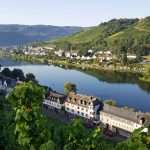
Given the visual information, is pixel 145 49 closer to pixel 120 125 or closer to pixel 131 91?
pixel 131 91

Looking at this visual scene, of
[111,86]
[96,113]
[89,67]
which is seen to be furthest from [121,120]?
[89,67]

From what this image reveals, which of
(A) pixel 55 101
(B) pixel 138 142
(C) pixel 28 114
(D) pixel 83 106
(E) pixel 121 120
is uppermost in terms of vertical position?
(B) pixel 138 142

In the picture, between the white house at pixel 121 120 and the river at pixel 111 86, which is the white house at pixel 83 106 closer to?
the white house at pixel 121 120

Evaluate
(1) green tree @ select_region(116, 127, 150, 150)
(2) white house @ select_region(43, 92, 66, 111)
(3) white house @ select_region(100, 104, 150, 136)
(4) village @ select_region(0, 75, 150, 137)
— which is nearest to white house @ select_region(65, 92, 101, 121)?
(4) village @ select_region(0, 75, 150, 137)

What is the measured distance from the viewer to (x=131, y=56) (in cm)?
16438

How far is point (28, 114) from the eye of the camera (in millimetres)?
12828

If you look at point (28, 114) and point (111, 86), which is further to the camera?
point (111, 86)

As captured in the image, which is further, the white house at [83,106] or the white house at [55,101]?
the white house at [55,101]

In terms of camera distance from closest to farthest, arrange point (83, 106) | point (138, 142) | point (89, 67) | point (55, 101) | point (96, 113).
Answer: point (138, 142), point (96, 113), point (83, 106), point (55, 101), point (89, 67)

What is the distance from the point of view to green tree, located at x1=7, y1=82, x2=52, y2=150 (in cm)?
1270

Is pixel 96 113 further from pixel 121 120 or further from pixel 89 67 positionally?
pixel 89 67

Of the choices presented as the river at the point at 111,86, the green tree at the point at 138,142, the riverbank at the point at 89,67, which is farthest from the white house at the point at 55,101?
the riverbank at the point at 89,67

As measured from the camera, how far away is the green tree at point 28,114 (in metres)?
12.7

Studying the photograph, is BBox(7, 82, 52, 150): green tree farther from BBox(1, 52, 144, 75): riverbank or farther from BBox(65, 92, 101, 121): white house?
BBox(1, 52, 144, 75): riverbank
